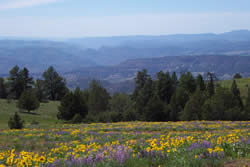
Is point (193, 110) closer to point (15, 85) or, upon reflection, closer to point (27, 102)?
point (27, 102)

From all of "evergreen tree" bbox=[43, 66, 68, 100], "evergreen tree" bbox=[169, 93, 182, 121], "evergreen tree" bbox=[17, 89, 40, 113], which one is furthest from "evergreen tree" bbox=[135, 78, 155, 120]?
"evergreen tree" bbox=[43, 66, 68, 100]

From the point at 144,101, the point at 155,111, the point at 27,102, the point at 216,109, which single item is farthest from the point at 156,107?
the point at 27,102

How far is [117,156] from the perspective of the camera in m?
7.22

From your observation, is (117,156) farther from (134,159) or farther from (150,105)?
(150,105)

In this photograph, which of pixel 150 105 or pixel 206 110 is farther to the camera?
pixel 150 105

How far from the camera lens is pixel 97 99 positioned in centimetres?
7500

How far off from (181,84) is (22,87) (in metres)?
52.3

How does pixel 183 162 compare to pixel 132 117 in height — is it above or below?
above

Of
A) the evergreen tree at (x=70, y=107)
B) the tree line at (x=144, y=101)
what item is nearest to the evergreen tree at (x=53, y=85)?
A: the tree line at (x=144, y=101)

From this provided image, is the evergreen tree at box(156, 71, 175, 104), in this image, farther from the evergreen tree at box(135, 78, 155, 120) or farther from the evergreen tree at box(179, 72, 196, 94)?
the evergreen tree at box(179, 72, 196, 94)

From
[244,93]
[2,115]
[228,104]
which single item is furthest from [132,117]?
[244,93]

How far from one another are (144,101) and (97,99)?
43.7 ft

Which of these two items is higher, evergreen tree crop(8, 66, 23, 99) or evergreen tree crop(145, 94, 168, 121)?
evergreen tree crop(8, 66, 23, 99)

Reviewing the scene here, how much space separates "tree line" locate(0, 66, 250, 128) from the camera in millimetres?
46125
